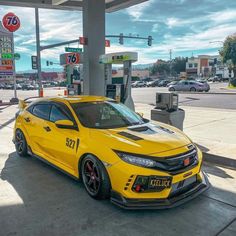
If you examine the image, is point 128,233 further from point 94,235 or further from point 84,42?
point 84,42

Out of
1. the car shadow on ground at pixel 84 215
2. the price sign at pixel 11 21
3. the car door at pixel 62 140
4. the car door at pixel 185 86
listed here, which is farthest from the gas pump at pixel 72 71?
the car door at pixel 185 86

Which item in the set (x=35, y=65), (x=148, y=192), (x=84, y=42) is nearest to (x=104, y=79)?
(x=84, y=42)

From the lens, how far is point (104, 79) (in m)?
9.36

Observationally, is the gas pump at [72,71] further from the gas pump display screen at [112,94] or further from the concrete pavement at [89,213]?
the concrete pavement at [89,213]

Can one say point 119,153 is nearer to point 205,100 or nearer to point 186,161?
point 186,161

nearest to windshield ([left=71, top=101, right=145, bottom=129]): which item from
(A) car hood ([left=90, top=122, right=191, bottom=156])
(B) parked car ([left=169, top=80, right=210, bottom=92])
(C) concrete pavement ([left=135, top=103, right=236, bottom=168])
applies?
(A) car hood ([left=90, top=122, right=191, bottom=156])

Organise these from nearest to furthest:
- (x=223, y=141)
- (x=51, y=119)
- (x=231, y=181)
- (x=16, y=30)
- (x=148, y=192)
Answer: (x=148, y=192) < (x=231, y=181) < (x=51, y=119) < (x=223, y=141) < (x=16, y=30)

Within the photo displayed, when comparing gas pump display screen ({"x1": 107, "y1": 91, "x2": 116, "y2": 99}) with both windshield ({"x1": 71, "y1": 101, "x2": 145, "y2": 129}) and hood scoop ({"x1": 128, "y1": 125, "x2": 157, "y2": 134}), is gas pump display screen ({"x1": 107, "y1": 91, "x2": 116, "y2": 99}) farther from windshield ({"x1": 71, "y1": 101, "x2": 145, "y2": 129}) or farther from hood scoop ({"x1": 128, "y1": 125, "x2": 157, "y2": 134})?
hood scoop ({"x1": 128, "y1": 125, "x2": 157, "y2": 134})

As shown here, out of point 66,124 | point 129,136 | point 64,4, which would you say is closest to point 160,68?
point 64,4

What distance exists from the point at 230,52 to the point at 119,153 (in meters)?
46.0

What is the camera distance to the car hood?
374 cm

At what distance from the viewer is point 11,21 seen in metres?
20.5

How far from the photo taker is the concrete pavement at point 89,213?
3.34 metres

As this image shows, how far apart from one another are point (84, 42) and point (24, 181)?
5899 millimetres
